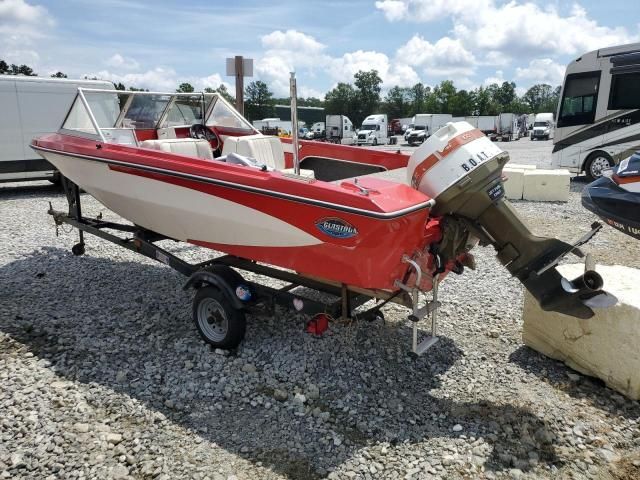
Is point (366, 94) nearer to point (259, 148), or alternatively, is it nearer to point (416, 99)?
point (416, 99)

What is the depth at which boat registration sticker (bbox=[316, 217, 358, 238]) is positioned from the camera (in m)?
2.87

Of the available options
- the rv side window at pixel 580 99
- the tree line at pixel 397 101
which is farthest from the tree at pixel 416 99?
the rv side window at pixel 580 99

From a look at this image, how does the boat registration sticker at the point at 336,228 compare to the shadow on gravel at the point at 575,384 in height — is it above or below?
above

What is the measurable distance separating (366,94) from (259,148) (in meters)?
67.8

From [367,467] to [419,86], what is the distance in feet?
296

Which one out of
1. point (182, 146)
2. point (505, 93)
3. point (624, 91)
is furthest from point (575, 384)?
point (505, 93)

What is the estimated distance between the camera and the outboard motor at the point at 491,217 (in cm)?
296

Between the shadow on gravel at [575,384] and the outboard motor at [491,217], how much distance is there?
→ 1.80 ft

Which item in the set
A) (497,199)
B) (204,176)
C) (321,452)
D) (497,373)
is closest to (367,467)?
(321,452)

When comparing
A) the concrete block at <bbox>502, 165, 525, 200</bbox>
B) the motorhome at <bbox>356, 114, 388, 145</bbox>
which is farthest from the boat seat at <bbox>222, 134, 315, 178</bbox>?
the motorhome at <bbox>356, 114, 388, 145</bbox>

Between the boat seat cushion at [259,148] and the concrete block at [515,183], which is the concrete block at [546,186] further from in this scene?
the boat seat cushion at [259,148]

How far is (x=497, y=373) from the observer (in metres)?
3.41

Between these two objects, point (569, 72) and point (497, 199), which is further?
point (569, 72)

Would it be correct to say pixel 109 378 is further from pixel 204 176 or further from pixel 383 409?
pixel 383 409
